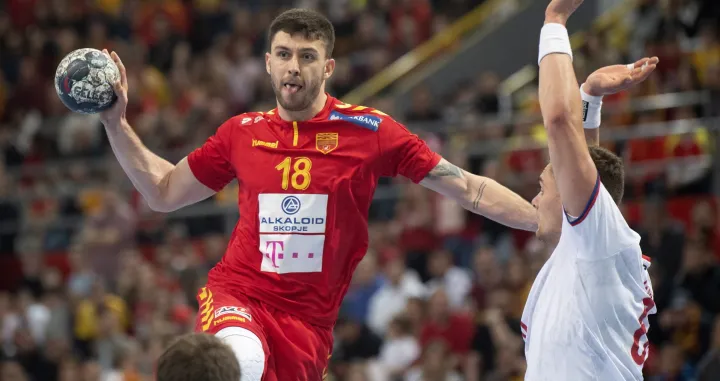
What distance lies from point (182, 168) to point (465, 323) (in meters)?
6.05

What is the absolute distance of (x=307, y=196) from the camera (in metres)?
6.81

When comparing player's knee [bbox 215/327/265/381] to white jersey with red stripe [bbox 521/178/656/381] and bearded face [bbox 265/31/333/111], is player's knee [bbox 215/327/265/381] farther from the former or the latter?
white jersey with red stripe [bbox 521/178/656/381]

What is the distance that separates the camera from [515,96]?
17859 millimetres

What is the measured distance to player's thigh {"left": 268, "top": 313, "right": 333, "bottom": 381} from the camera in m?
6.72

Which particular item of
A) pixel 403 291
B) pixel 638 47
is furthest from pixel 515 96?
pixel 403 291

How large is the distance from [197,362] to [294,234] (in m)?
2.67

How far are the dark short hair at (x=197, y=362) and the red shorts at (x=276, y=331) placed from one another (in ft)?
7.49

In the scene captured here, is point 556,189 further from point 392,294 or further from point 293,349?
point 392,294

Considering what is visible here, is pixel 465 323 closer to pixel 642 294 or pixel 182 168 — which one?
pixel 182 168

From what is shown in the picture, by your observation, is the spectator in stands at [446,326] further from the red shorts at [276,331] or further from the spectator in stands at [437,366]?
the red shorts at [276,331]

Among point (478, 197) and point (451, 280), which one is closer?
point (478, 197)

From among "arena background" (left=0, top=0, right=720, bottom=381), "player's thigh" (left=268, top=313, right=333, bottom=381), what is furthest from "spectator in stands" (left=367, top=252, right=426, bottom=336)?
"player's thigh" (left=268, top=313, right=333, bottom=381)

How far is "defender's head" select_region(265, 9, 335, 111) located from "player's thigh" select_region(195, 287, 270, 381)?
1179 mm

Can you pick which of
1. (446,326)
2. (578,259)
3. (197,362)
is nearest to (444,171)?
(578,259)
